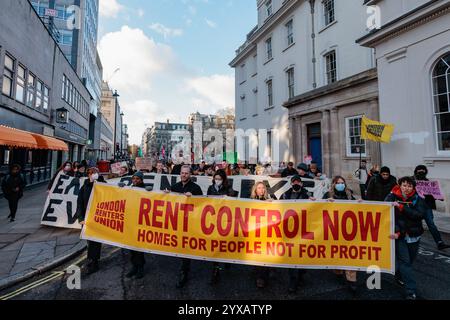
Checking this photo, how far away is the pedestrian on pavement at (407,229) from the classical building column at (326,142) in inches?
435

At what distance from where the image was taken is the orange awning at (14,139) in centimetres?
954

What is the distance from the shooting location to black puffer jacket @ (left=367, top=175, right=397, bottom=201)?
635 cm

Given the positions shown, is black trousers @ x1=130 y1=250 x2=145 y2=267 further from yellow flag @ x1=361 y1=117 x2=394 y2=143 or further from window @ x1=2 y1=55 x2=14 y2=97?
window @ x1=2 y1=55 x2=14 y2=97

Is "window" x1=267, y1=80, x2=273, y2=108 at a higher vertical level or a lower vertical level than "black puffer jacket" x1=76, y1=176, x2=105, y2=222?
higher

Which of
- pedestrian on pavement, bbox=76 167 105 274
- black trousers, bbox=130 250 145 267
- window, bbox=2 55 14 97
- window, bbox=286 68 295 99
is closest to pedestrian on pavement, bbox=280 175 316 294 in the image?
black trousers, bbox=130 250 145 267

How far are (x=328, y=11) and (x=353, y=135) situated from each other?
363 inches

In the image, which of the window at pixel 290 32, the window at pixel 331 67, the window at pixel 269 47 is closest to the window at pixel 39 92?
the window at pixel 269 47

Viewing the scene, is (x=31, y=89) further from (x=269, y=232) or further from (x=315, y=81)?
(x=315, y=81)

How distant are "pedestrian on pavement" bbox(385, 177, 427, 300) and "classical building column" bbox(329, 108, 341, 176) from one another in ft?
35.1

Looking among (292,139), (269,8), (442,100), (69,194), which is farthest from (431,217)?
(269,8)
